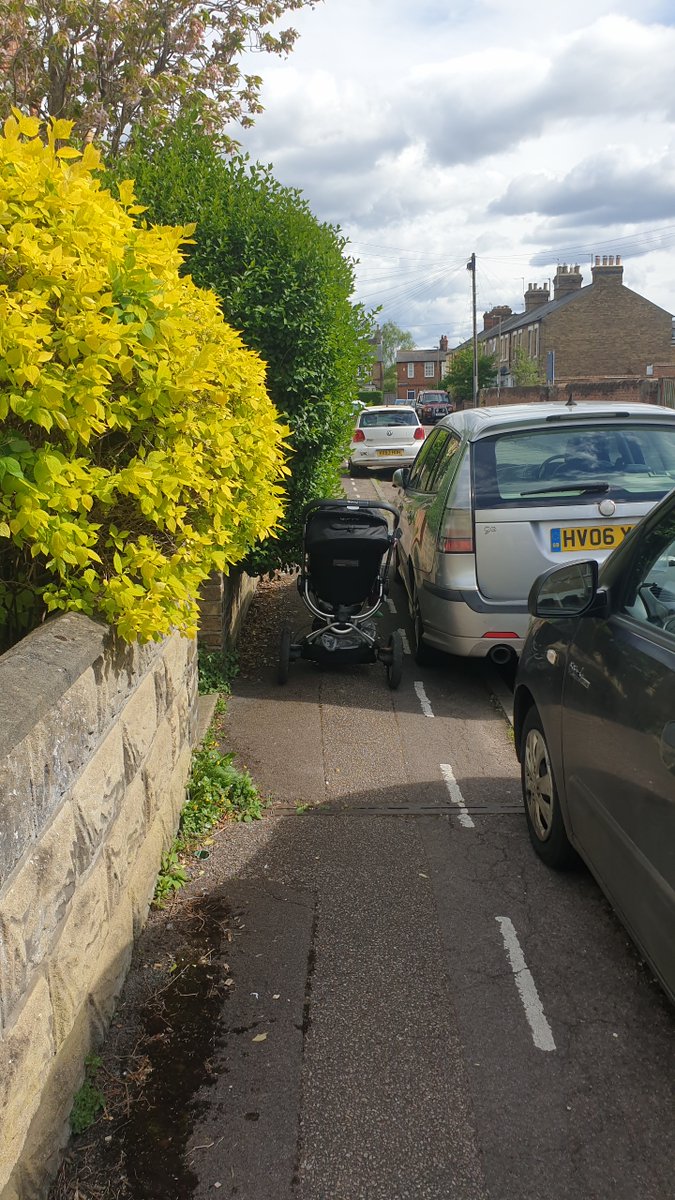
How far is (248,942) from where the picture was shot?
329cm

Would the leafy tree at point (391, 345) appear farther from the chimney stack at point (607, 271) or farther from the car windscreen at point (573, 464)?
the car windscreen at point (573, 464)

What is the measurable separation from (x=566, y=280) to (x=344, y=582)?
209ft

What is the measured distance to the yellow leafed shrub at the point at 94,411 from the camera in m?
2.54

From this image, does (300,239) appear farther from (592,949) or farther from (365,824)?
(592,949)

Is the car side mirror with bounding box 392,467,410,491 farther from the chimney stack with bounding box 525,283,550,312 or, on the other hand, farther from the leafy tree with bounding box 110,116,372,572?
the chimney stack with bounding box 525,283,550,312

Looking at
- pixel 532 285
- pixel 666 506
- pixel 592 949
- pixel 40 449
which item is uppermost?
pixel 532 285

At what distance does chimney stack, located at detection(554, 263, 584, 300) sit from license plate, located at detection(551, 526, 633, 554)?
62.9 metres

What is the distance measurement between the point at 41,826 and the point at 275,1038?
1.17 metres

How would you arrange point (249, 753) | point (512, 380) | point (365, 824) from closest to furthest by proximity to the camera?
point (365, 824)
point (249, 753)
point (512, 380)

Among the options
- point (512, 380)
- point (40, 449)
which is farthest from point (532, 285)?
point (40, 449)

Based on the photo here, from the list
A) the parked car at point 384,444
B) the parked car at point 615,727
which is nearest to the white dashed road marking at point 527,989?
the parked car at point 615,727

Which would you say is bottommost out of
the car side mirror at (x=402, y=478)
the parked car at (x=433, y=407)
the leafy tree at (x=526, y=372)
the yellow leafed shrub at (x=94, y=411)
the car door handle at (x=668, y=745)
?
the car door handle at (x=668, y=745)

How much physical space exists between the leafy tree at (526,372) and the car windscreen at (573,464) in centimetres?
5264

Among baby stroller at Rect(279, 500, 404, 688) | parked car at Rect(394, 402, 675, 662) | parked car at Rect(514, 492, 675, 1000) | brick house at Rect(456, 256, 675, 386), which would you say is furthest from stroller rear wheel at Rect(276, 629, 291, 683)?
brick house at Rect(456, 256, 675, 386)
